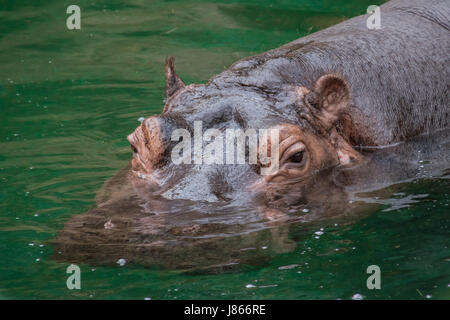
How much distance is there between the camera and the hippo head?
5.98 meters

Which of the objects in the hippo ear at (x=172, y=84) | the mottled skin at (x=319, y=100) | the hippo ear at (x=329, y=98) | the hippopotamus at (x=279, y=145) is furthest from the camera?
the hippo ear at (x=172, y=84)

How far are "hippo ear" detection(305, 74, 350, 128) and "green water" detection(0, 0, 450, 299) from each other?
883 mm

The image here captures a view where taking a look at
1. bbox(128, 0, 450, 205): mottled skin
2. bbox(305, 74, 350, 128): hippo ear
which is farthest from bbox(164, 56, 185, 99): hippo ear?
bbox(305, 74, 350, 128): hippo ear

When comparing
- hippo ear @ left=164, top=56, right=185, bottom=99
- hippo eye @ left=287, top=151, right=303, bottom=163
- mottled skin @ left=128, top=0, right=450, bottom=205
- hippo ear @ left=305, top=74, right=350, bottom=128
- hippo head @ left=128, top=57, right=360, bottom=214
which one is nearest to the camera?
hippo head @ left=128, top=57, right=360, bottom=214

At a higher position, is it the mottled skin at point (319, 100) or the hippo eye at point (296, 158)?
the mottled skin at point (319, 100)

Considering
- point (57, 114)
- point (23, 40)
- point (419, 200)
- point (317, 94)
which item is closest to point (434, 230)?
point (419, 200)

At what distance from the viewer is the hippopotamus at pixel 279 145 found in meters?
5.48

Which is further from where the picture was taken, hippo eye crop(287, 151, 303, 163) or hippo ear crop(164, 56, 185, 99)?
hippo ear crop(164, 56, 185, 99)

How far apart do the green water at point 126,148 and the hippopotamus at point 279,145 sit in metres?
0.20

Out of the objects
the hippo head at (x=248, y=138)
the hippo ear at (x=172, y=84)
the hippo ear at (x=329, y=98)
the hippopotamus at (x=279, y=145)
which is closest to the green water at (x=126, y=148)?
the hippopotamus at (x=279, y=145)

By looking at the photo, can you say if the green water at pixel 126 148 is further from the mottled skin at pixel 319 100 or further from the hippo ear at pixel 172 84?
the hippo ear at pixel 172 84

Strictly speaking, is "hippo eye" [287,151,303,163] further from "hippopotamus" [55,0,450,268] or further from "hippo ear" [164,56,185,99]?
"hippo ear" [164,56,185,99]

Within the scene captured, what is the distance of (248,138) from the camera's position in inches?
240

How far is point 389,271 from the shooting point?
5.54 m
